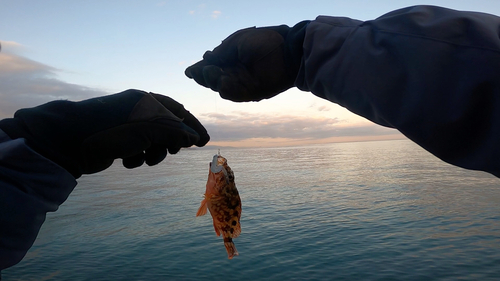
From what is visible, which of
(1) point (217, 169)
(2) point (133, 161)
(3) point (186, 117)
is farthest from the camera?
(1) point (217, 169)

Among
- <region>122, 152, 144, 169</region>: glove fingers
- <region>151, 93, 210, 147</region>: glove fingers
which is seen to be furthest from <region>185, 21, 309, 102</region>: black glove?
<region>122, 152, 144, 169</region>: glove fingers

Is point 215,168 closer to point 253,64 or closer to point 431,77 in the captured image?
point 253,64

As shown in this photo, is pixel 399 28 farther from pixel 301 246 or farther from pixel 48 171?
pixel 301 246

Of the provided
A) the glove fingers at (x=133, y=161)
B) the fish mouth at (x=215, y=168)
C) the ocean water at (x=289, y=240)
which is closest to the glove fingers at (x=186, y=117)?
the glove fingers at (x=133, y=161)

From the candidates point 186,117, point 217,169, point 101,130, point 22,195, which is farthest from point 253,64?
point 22,195

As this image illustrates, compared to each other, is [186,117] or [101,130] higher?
[186,117]

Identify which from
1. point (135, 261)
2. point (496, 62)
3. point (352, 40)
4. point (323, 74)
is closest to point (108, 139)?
point (323, 74)

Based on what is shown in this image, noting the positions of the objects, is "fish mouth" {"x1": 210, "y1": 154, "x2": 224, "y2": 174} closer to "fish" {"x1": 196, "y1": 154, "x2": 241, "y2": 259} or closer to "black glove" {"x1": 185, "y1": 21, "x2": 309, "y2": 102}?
"fish" {"x1": 196, "y1": 154, "x2": 241, "y2": 259}
